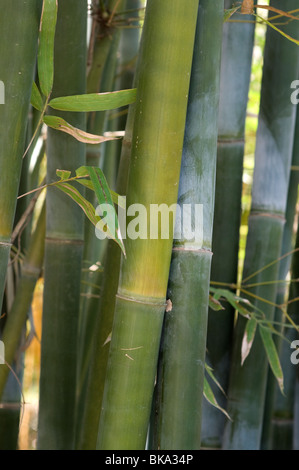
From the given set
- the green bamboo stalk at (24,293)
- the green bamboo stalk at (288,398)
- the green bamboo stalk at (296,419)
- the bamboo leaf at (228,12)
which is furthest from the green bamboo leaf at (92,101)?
the green bamboo stalk at (296,419)

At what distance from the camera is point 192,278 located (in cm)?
56

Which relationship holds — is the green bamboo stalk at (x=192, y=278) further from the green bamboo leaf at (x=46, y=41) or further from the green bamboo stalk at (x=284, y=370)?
the green bamboo stalk at (x=284, y=370)

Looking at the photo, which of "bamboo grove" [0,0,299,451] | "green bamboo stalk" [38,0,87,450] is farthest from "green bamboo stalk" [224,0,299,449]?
"green bamboo stalk" [38,0,87,450]

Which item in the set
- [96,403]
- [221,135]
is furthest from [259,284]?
[96,403]

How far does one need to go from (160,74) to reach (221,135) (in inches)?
14.7

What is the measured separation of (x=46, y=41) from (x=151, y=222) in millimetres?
188

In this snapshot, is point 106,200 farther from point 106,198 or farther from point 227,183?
point 227,183

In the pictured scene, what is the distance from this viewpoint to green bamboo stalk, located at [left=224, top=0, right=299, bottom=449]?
0.88 metres

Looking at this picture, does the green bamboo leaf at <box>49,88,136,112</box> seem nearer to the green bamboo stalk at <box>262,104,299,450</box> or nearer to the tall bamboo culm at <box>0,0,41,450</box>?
the tall bamboo culm at <box>0,0,41,450</box>

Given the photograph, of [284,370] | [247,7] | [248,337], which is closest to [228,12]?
[247,7]

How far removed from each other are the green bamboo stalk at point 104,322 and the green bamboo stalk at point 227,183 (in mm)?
273

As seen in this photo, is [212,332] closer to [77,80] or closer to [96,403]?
[96,403]

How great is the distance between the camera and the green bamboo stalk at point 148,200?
508 millimetres

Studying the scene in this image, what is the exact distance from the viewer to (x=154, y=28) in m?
0.51
